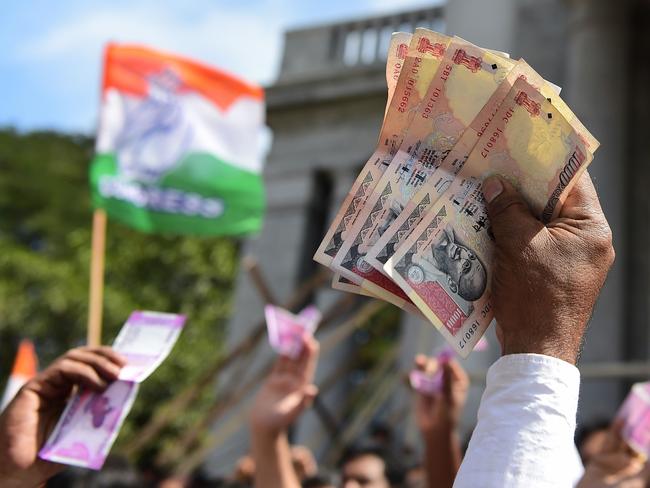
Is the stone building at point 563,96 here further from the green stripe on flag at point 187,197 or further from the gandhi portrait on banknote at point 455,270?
the gandhi portrait on banknote at point 455,270

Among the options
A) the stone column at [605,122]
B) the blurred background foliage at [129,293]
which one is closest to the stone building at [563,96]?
the stone column at [605,122]

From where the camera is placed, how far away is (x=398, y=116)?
2.06 meters

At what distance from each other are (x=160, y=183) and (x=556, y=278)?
638cm

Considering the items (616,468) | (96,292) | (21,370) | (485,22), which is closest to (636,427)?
(616,468)

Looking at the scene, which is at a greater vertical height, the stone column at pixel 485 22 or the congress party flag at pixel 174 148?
the stone column at pixel 485 22

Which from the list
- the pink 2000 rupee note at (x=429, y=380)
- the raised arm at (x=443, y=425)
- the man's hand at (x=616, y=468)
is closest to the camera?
the man's hand at (x=616, y=468)

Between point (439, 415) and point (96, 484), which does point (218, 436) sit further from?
point (439, 415)

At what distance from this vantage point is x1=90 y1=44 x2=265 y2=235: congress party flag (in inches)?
311

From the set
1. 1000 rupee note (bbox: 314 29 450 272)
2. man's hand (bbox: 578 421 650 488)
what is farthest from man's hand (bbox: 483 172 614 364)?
man's hand (bbox: 578 421 650 488)

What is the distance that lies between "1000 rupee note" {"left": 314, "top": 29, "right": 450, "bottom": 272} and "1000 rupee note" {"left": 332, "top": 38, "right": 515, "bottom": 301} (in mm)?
15

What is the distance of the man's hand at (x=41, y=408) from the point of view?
247 centimetres

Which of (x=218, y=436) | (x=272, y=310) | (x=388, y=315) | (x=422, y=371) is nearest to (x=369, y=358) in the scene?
(x=388, y=315)

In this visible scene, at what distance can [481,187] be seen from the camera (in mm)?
2041

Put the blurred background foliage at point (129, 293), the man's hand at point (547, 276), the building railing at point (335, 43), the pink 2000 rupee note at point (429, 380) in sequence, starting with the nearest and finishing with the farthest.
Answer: the man's hand at point (547, 276), the pink 2000 rupee note at point (429, 380), the building railing at point (335, 43), the blurred background foliage at point (129, 293)
